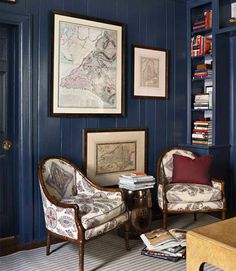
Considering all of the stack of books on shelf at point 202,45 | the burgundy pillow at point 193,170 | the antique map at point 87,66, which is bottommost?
the burgundy pillow at point 193,170

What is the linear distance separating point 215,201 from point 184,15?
7.56ft

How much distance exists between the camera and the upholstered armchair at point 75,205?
8.67 feet

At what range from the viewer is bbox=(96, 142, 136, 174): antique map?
142 inches

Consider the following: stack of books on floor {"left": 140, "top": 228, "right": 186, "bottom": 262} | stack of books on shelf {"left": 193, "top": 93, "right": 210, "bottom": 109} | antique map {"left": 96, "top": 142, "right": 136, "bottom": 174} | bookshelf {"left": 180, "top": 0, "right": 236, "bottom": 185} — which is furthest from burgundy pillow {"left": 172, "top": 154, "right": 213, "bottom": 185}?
stack of books on floor {"left": 140, "top": 228, "right": 186, "bottom": 262}

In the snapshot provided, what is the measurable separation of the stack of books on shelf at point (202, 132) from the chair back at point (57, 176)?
1718mm

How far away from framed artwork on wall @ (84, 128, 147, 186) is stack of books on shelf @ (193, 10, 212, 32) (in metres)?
1.44

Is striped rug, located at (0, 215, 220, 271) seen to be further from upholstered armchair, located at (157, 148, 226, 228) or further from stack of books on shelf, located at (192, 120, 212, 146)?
stack of books on shelf, located at (192, 120, 212, 146)

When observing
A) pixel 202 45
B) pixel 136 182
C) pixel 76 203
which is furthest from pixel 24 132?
pixel 202 45

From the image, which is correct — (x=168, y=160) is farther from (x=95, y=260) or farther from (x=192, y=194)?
(x=95, y=260)

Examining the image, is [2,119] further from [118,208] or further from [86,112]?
[118,208]

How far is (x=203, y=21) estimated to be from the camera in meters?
4.20

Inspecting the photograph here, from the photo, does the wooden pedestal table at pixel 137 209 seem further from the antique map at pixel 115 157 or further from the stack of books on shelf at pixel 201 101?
the stack of books on shelf at pixel 201 101

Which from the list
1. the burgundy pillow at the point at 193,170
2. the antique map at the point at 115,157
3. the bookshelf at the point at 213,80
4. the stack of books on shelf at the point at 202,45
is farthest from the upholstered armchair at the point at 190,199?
the stack of books on shelf at the point at 202,45

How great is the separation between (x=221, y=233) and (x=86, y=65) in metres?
2.17
